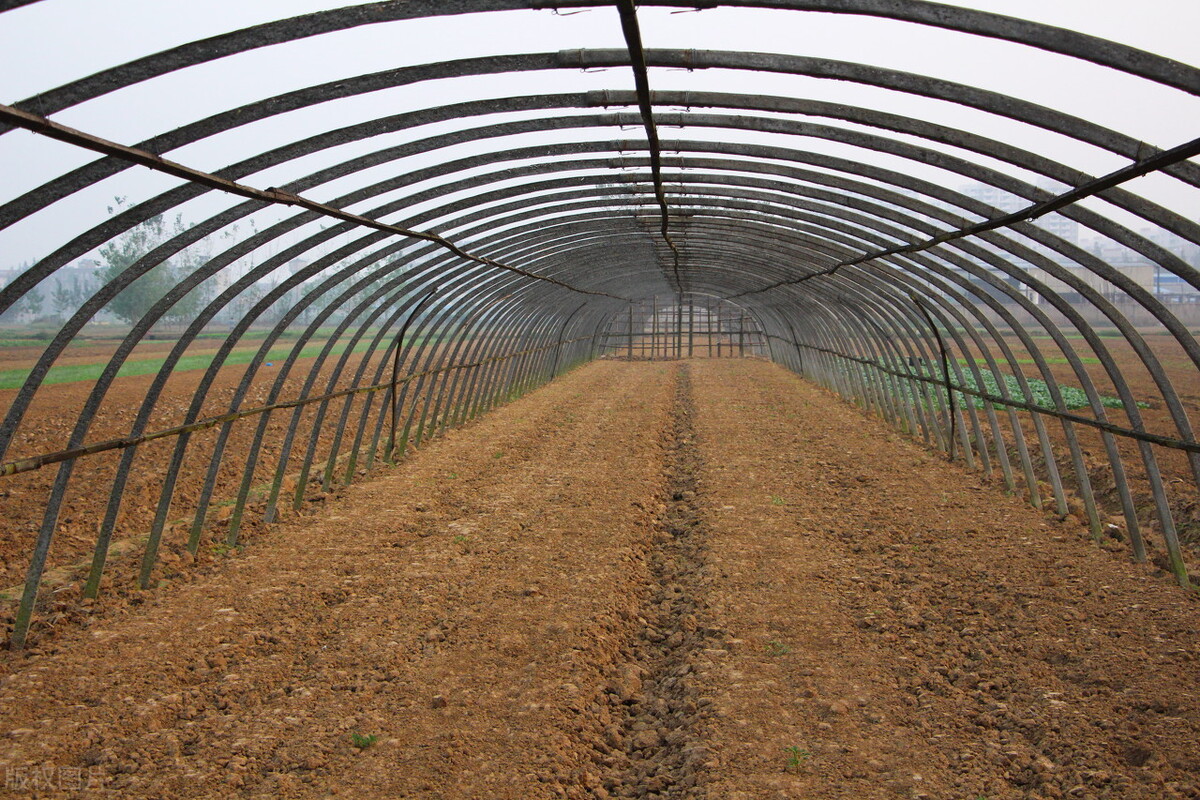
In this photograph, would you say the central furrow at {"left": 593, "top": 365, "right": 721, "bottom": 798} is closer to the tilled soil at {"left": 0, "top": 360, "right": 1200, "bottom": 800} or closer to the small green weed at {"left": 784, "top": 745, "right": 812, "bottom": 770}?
the tilled soil at {"left": 0, "top": 360, "right": 1200, "bottom": 800}

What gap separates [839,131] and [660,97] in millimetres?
1512

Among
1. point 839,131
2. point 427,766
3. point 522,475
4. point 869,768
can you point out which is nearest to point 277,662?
point 427,766

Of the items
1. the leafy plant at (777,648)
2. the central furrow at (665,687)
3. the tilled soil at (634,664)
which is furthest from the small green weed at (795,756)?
the leafy plant at (777,648)

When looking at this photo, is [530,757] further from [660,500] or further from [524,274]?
[524,274]

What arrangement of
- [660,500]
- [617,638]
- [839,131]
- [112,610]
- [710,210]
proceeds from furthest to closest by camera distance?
[710,210]
[660,500]
[839,131]
[112,610]
[617,638]

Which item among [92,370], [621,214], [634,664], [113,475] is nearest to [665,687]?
[634,664]

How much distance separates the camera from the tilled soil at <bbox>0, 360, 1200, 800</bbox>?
4465mm

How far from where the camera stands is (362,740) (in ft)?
15.5

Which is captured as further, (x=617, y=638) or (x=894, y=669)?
(x=617, y=638)

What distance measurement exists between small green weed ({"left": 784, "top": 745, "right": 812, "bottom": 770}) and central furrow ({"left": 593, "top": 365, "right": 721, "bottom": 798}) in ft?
1.39

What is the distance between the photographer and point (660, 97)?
679cm

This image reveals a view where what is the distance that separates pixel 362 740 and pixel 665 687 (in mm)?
1863

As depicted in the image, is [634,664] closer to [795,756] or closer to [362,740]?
[795,756]

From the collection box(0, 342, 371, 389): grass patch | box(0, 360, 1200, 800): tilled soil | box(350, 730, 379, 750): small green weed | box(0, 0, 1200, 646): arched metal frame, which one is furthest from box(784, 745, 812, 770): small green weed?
box(0, 342, 371, 389): grass patch
